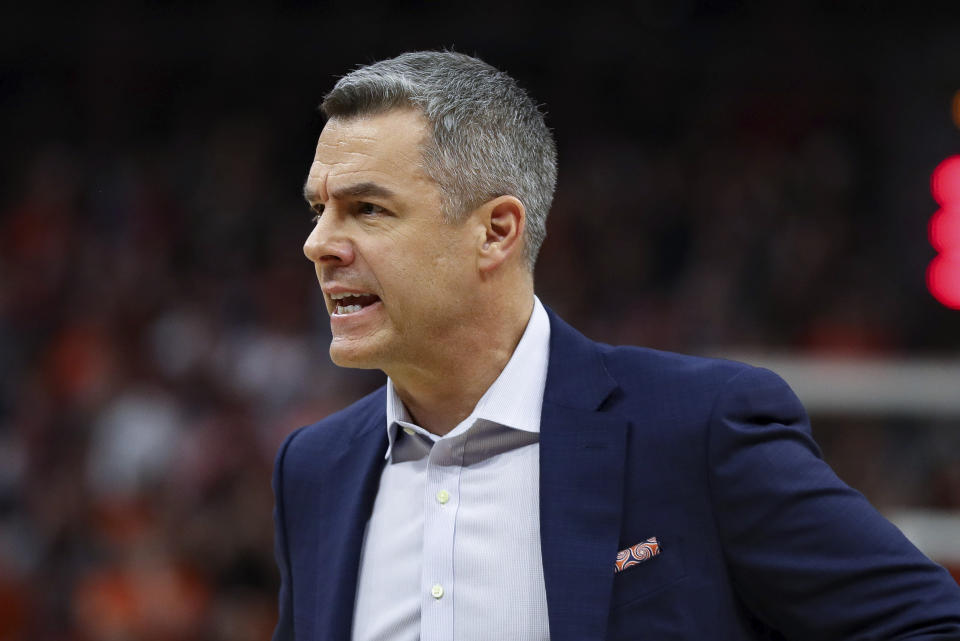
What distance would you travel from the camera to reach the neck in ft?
6.77

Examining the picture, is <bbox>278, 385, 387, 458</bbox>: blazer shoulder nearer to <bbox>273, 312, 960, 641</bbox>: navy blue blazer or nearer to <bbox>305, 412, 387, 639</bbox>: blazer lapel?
<bbox>305, 412, 387, 639</bbox>: blazer lapel

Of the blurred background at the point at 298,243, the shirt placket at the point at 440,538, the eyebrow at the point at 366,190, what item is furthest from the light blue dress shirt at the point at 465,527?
the blurred background at the point at 298,243

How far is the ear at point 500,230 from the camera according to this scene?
6.78ft

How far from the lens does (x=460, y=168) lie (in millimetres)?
2031

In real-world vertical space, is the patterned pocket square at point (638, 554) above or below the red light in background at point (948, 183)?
below

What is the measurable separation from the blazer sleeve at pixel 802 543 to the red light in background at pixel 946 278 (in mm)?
2488

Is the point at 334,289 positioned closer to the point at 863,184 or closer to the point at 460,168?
the point at 460,168

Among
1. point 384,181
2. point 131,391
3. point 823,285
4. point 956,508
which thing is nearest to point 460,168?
point 384,181

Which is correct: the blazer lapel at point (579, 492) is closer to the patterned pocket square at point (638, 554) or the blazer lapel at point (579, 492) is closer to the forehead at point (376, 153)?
the patterned pocket square at point (638, 554)

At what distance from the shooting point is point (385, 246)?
6.49 feet

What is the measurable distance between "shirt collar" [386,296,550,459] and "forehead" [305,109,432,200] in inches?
13.0

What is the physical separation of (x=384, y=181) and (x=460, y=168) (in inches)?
5.4

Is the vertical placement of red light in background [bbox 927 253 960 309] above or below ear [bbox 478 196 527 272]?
below

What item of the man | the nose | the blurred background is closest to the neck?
the man
